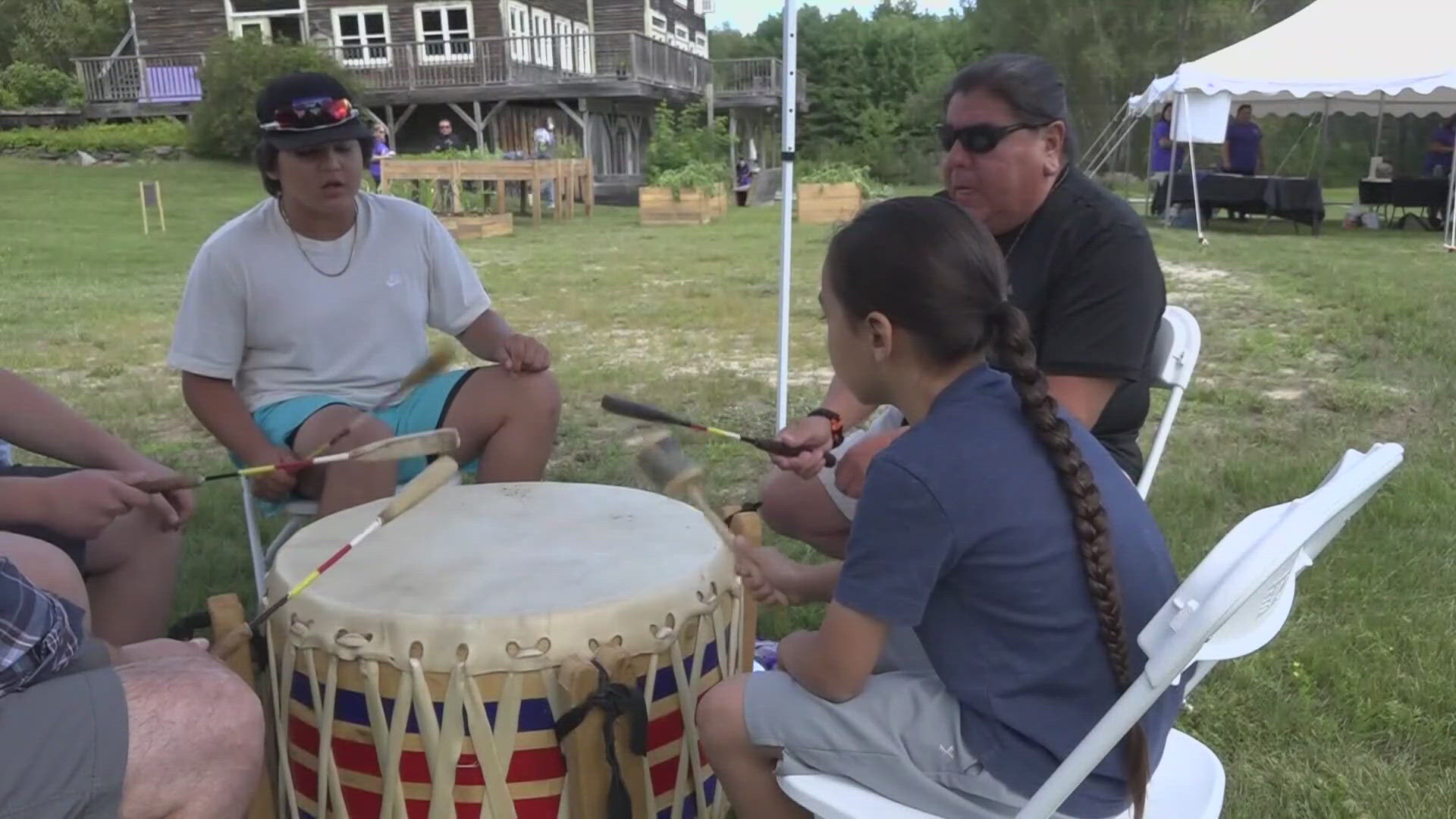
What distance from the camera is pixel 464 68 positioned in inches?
808

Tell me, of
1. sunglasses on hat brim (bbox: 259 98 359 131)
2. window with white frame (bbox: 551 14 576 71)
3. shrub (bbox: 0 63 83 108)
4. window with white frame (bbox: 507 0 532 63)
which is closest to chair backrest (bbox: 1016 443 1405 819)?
sunglasses on hat brim (bbox: 259 98 359 131)

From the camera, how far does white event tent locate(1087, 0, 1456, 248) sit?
10.5m

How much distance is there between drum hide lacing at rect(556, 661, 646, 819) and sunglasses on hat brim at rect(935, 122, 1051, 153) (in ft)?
3.66

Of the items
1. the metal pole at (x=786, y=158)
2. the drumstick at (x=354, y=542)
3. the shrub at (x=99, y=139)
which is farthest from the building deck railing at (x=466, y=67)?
the drumstick at (x=354, y=542)

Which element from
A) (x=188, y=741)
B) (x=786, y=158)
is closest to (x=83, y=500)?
(x=188, y=741)

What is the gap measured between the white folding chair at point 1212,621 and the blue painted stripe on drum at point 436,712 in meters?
0.36

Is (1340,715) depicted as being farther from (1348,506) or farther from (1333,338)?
(1333,338)

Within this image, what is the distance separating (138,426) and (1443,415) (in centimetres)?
516

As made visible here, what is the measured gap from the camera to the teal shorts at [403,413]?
8.25 feet

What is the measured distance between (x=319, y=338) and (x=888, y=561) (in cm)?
175

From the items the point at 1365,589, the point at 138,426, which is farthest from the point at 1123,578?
the point at 138,426

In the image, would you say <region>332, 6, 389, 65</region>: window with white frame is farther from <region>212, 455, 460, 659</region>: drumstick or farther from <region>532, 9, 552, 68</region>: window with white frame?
<region>212, 455, 460, 659</region>: drumstick

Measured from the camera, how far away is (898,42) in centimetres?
3747

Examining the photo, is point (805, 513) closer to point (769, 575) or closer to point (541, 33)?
point (769, 575)
